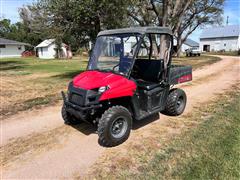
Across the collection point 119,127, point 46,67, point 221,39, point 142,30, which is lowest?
point 119,127

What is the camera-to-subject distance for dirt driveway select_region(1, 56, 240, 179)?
12.0 feet

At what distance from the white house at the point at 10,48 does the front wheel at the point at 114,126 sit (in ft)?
154

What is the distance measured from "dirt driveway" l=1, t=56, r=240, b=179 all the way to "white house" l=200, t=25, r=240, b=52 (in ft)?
188

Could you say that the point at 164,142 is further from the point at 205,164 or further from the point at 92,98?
the point at 92,98

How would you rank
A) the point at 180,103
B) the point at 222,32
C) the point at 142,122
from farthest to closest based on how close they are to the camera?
the point at 222,32 → the point at 180,103 → the point at 142,122

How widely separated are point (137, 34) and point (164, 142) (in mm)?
2166

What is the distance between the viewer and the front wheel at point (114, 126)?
407 centimetres

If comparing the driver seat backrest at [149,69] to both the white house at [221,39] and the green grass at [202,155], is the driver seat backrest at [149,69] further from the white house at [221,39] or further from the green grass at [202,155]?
the white house at [221,39]

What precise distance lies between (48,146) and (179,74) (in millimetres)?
3483

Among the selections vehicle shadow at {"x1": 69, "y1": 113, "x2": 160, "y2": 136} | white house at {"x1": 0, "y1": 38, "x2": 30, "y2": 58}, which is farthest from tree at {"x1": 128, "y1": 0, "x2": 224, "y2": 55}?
white house at {"x1": 0, "y1": 38, "x2": 30, "y2": 58}

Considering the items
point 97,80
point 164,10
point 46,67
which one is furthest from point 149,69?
point 46,67

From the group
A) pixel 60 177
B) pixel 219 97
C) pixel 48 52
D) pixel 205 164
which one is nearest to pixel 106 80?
pixel 60 177

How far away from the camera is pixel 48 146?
4383 mm

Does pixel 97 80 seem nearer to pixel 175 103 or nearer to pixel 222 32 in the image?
pixel 175 103
